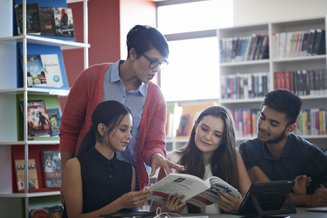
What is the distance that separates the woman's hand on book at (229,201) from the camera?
8.44ft

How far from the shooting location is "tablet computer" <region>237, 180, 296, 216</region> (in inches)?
95.3

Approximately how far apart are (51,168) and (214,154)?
5.96 ft

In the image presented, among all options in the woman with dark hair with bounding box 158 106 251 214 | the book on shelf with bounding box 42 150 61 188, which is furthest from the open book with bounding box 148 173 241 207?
the book on shelf with bounding box 42 150 61 188

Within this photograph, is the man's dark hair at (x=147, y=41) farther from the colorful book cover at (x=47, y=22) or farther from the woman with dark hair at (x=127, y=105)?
the colorful book cover at (x=47, y=22)

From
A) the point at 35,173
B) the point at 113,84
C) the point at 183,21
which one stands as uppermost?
the point at 183,21

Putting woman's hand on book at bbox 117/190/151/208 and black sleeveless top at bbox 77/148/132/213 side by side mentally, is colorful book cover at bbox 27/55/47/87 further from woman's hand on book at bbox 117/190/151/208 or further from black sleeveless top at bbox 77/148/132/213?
woman's hand on book at bbox 117/190/151/208

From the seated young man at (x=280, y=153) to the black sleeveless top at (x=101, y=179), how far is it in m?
0.68

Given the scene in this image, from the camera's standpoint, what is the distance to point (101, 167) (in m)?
2.64

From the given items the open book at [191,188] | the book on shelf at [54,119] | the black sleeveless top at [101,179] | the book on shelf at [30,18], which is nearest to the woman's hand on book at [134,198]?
the open book at [191,188]

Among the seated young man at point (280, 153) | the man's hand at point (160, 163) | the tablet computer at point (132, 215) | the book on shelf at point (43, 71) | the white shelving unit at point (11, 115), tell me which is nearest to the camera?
the tablet computer at point (132, 215)

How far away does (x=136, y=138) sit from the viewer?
2891 mm

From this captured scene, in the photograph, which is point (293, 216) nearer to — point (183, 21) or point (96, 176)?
point (96, 176)

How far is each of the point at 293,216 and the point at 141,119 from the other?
858mm

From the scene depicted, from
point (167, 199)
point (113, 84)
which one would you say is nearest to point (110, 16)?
point (113, 84)
